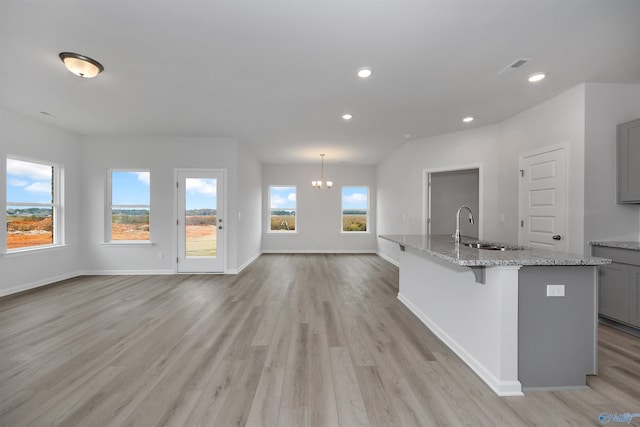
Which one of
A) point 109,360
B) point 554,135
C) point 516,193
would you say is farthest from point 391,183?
point 109,360

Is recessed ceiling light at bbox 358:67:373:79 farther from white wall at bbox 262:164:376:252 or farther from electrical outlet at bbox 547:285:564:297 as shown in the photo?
white wall at bbox 262:164:376:252

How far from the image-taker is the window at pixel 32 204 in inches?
173

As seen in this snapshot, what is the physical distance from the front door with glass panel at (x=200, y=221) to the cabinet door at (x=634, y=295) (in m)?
5.97

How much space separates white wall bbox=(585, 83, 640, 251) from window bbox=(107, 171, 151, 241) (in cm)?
715

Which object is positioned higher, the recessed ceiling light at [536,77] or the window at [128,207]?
the recessed ceiling light at [536,77]

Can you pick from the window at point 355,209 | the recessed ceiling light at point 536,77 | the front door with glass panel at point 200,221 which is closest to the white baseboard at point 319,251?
the window at point 355,209

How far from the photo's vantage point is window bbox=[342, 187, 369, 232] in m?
8.78

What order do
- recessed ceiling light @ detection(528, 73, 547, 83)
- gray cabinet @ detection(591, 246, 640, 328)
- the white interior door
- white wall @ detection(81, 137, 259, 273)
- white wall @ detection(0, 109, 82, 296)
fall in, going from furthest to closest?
white wall @ detection(81, 137, 259, 273)
white wall @ detection(0, 109, 82, 296)
the white interior door
recessed ceiling light @ detection(528, 73, 547, 83)
gray cabinet @ detection(591, 246, 640, 328)

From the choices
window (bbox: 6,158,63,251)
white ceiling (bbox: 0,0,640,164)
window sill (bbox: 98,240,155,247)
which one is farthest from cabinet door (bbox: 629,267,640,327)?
window (bbox: 6,158,63,251)

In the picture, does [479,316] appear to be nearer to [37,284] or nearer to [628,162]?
[628,162]

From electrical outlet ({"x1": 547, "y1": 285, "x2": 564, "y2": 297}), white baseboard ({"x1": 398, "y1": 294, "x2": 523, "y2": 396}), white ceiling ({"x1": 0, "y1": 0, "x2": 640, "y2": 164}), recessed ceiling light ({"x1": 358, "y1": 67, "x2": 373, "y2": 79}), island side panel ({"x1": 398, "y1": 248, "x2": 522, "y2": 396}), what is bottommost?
white baseboard ({"x1": 398, "y1": 294, "x2": 523, "y2": 396})

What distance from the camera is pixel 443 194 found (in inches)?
295

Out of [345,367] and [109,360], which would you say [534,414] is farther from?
[109,360]

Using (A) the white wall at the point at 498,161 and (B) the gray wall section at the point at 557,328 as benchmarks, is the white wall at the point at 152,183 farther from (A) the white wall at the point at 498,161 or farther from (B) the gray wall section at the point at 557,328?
(B) the gray wall section at the point at 557,328
